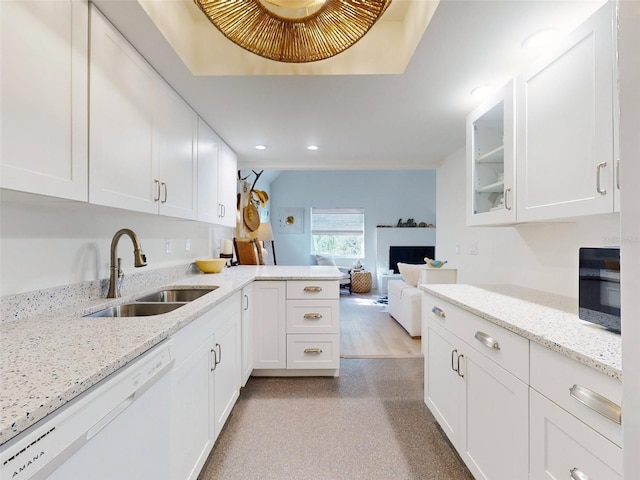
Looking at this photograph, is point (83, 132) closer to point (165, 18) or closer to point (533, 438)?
point (165, 18)

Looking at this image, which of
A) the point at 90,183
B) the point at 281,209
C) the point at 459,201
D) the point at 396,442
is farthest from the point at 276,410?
the point at 281,209

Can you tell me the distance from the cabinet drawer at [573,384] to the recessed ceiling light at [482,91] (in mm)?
1517

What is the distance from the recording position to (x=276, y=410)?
2090 millimetres

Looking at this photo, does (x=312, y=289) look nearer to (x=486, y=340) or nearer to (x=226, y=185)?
(x=226, y=185)

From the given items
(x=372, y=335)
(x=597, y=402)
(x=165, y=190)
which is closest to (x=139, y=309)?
(x=165, y=190)

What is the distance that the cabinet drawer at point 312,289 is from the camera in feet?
8.31

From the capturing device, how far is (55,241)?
4.31 feet

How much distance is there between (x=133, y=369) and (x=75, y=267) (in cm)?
89

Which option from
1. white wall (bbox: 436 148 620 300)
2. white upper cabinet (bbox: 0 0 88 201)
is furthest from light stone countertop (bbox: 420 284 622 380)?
white upper cabinet (bbox: 0 0 88 201)

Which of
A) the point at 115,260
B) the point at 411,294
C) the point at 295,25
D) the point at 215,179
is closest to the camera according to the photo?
the point at 295,25

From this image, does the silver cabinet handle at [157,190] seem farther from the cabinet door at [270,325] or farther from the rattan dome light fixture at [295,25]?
the cabinet door at [270,325]

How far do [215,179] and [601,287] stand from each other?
2576 millimetres

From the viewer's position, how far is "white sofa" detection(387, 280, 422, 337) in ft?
11.8

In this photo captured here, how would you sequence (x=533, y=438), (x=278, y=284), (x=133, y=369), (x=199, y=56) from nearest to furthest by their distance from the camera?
(x=133, y=369), (x=533, y=438), (x=199, y=56), (x=278, y=284)
